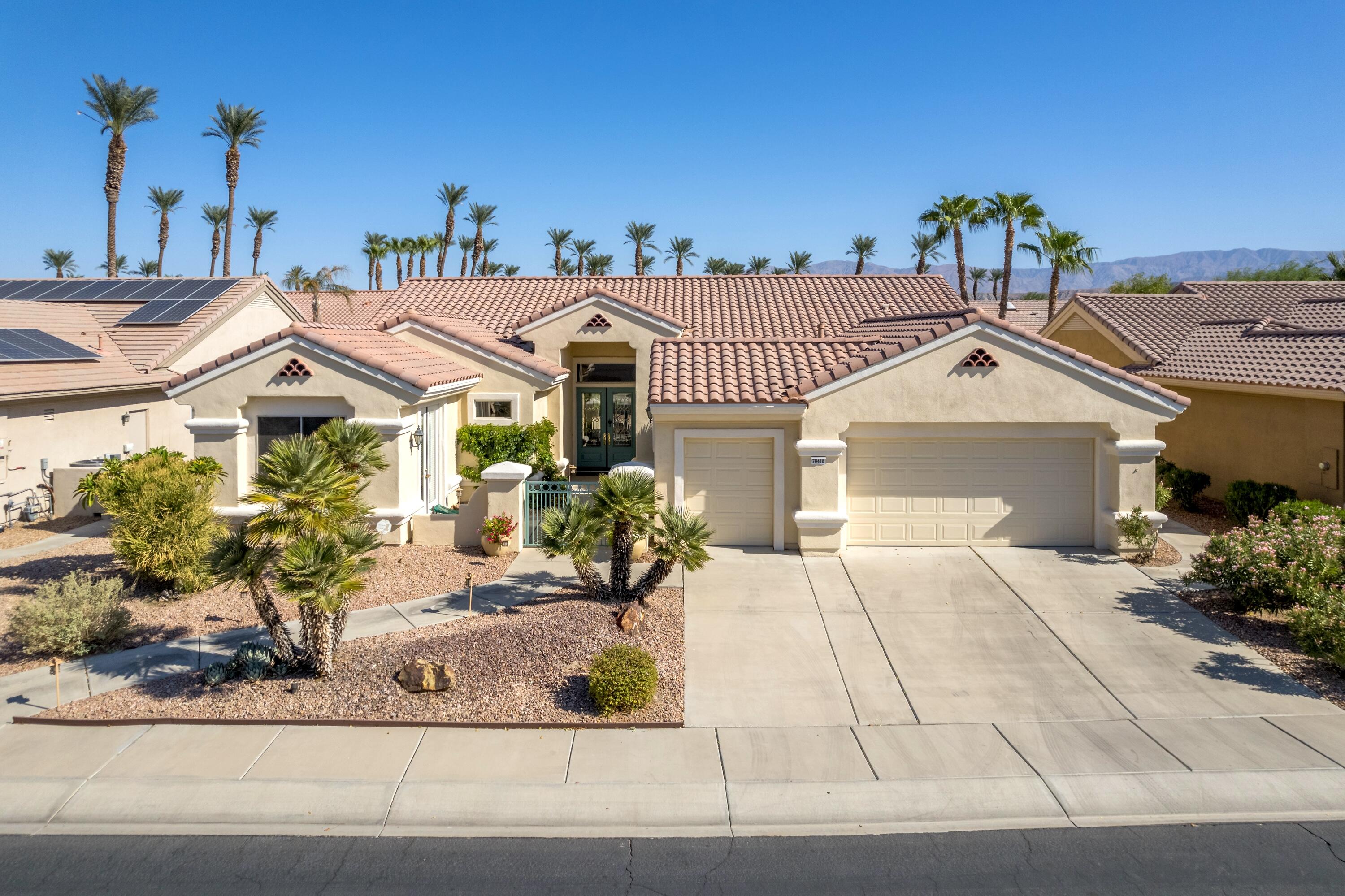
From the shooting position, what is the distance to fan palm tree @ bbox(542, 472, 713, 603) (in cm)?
1094

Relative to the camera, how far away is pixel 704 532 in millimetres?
11062

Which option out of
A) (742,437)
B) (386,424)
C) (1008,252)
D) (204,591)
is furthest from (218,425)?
(1008,252)

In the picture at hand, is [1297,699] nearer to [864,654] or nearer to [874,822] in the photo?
[864,654]

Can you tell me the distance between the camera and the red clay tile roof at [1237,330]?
17.5 metres

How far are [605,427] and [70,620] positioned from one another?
1563 centimetres

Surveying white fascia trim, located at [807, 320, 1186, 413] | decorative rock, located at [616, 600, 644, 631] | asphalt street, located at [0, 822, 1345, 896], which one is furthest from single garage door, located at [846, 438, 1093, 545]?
asphalt street, located at [0, 822, 1345, 896]

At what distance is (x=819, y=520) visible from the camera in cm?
1474

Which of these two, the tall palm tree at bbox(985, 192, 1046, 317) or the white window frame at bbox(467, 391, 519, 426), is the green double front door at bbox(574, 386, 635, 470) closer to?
the white window frame at bbox(467, 391, 519, 426)

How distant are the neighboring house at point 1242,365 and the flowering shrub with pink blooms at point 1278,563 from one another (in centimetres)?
457

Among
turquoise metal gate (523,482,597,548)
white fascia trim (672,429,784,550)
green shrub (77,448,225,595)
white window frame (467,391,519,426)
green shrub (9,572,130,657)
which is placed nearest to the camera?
green shrub (9,572,130,657)

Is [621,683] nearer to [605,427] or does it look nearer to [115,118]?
[605,427]

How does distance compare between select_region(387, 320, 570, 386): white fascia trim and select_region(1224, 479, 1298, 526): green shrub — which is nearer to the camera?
select_region(1224, 479, 1298, 526): green shrub

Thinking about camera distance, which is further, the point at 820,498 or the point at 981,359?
the point at 820,498

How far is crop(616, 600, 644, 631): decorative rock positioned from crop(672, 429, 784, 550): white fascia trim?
3973 mm
